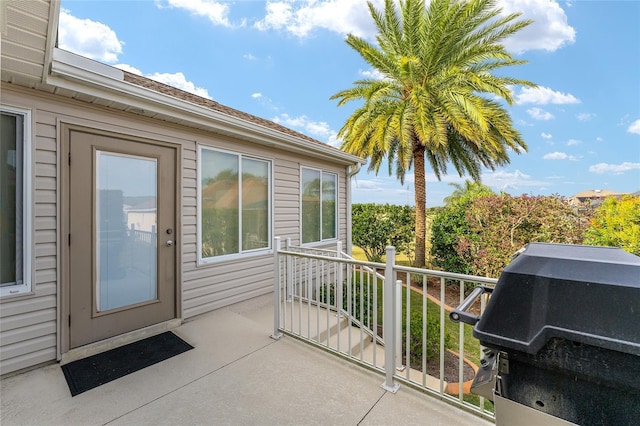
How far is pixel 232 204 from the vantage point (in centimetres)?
411

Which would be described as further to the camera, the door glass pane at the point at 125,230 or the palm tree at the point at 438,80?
the palm tree at the point at 438,80

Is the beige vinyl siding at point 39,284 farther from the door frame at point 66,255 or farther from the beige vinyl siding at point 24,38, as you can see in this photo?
the beige vinyl siding at point 24,38

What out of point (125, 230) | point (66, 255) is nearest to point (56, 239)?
point (66, 255)

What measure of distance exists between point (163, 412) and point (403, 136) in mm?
6053

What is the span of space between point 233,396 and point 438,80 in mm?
6905

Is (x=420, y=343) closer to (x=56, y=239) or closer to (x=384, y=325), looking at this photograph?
(x=384, y=325)

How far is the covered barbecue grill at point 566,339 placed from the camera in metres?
0.80

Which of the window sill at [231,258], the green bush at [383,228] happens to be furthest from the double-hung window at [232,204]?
the green bush at [383,228]

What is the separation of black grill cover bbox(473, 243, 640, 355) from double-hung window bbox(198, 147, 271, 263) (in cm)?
350

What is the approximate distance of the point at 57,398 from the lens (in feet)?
6.93

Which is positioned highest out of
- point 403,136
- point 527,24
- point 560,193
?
point 527,24

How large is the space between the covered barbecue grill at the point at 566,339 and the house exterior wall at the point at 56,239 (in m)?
3.41

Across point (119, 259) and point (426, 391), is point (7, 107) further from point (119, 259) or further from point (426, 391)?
point (426, 391)

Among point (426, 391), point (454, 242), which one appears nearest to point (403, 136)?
point (454, 242)
